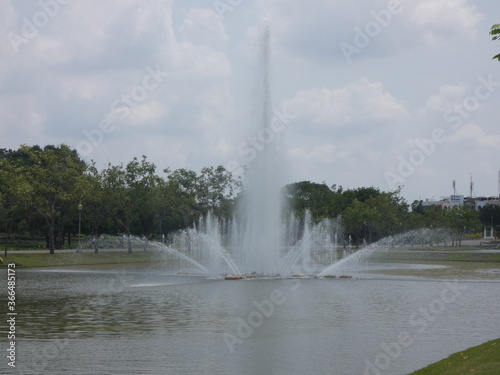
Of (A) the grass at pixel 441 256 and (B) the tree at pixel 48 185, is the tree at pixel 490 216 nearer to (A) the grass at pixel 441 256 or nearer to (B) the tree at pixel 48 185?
(A) the grass at pixel 441 256

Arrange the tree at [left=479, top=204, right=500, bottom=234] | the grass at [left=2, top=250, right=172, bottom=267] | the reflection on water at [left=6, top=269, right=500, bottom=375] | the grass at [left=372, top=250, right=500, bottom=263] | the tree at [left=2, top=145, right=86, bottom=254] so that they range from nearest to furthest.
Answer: the reflection on water at [left=6, top=269, right=500, bottom=375] → the grass at [left=2, top=250, right=172, bottom=267] → the tree at [left=2, top=145, right=86, bottom=254] → the grass at [left=372, top=250, right=500, bottom=263] → the tree at [left=479, top=204, right=500, bottom=234]

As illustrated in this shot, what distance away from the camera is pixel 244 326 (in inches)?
1060

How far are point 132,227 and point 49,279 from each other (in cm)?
6381

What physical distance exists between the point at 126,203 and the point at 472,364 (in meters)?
73.7

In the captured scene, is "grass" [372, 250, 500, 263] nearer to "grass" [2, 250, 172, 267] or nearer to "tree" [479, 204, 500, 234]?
"grass" [2, 250, 172, 267]

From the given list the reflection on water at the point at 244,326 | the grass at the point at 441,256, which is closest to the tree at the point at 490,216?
the grass at the point at 441,256

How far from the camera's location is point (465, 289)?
42.2 meters

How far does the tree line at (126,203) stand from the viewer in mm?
75750

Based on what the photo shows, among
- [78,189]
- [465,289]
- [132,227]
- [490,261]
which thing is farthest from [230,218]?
[465,289]

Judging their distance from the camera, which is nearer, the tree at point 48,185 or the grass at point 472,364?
the grass at point 472,364

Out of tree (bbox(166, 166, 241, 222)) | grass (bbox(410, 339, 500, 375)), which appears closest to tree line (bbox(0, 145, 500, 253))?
tree (bbox(166, 166, 241, 222))

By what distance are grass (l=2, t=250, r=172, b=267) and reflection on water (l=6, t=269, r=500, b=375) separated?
19.8 m

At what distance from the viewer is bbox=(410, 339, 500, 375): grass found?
1612 centimetres

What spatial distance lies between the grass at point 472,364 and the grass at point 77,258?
49.6 metres
